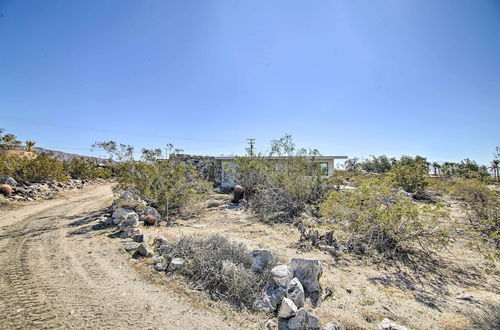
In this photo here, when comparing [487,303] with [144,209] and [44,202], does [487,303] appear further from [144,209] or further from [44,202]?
[44,202]

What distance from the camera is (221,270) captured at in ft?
13.0

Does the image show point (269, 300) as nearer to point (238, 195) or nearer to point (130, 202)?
point (130, 202)

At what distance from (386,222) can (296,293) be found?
3236 millimetres

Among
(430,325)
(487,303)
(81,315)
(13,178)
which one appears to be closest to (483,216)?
(487,303)

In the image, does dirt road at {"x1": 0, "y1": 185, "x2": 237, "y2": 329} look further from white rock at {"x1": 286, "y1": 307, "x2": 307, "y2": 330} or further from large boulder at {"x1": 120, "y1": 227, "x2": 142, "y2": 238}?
white rock at {"x1": 286, "y1": 307, "x2": 307, "y2": 330}

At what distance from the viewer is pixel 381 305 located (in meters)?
3.44

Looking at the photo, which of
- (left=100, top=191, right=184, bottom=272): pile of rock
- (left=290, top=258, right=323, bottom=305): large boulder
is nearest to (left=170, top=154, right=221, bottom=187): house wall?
(left=100, top=191, right=184, bottom=272): pile of rock

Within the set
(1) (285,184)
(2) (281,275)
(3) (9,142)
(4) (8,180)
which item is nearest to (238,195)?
(1) (285,184)

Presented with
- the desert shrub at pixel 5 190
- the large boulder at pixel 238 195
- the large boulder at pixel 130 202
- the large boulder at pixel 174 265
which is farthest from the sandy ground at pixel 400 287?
the desert shrub at pixel 5 190

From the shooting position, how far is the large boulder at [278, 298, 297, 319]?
2980 mm

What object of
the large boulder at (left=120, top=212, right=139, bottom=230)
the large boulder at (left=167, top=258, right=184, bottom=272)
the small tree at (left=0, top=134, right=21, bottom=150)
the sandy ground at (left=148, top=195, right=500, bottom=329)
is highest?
the small tree at (left=0, top=134, right=21, bottom=150)

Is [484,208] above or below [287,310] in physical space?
above

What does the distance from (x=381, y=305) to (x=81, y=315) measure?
414 centimetres

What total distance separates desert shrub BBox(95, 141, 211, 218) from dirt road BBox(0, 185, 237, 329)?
285 centimetres
